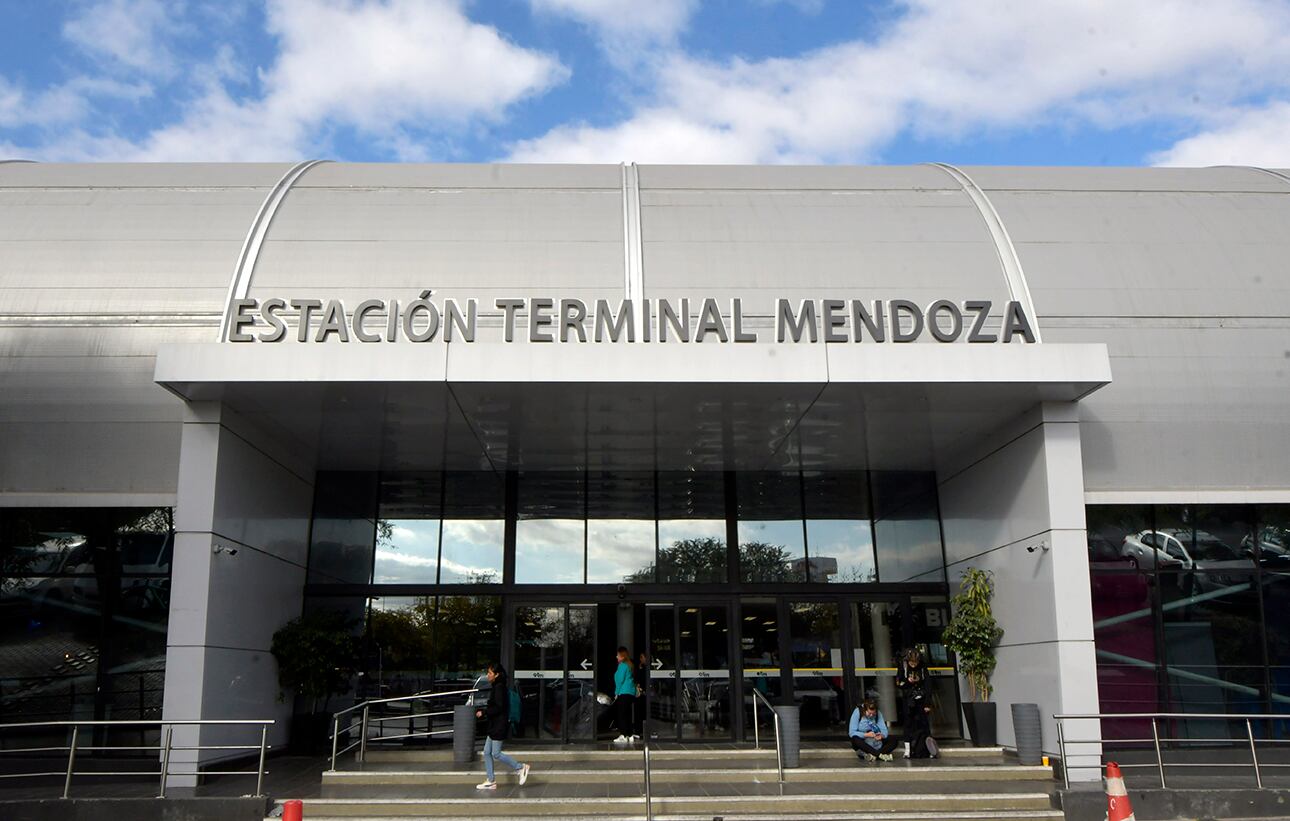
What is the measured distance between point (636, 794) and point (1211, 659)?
10.3 m

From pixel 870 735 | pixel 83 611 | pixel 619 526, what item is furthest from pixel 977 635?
pixel 83 611

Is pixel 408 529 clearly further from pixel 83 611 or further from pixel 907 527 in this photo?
pixel 907 527

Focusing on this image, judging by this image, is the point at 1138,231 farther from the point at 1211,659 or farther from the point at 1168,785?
the point at 1168,785

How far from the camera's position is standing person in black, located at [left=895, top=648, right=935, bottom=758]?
16.5m

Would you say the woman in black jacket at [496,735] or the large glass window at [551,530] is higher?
the large glass window at [551,530]

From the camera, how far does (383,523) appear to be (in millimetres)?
21000

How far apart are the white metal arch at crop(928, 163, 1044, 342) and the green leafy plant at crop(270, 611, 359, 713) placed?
12.8m

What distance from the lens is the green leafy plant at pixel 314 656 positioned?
1827 centimetres

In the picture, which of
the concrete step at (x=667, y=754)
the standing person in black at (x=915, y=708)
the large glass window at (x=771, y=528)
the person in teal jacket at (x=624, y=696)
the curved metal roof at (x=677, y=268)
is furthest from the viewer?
the large glass window at (x=771, y=528)

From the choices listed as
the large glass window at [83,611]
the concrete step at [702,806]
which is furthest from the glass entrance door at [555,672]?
the large glass window at [83,611]

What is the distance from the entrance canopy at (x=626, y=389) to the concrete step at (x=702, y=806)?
5541 millimetres

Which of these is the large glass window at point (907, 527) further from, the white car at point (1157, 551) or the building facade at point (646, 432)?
the white car at point (1157, 551)

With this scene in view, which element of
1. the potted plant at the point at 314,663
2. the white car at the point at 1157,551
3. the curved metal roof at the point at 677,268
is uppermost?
the curved metal roof at the point at 677,268

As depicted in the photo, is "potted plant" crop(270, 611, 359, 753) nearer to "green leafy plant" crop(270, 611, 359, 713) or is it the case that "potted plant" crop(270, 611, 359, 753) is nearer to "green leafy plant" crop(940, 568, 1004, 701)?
"green leafy plant" crop(270, 611, 359, 713)
